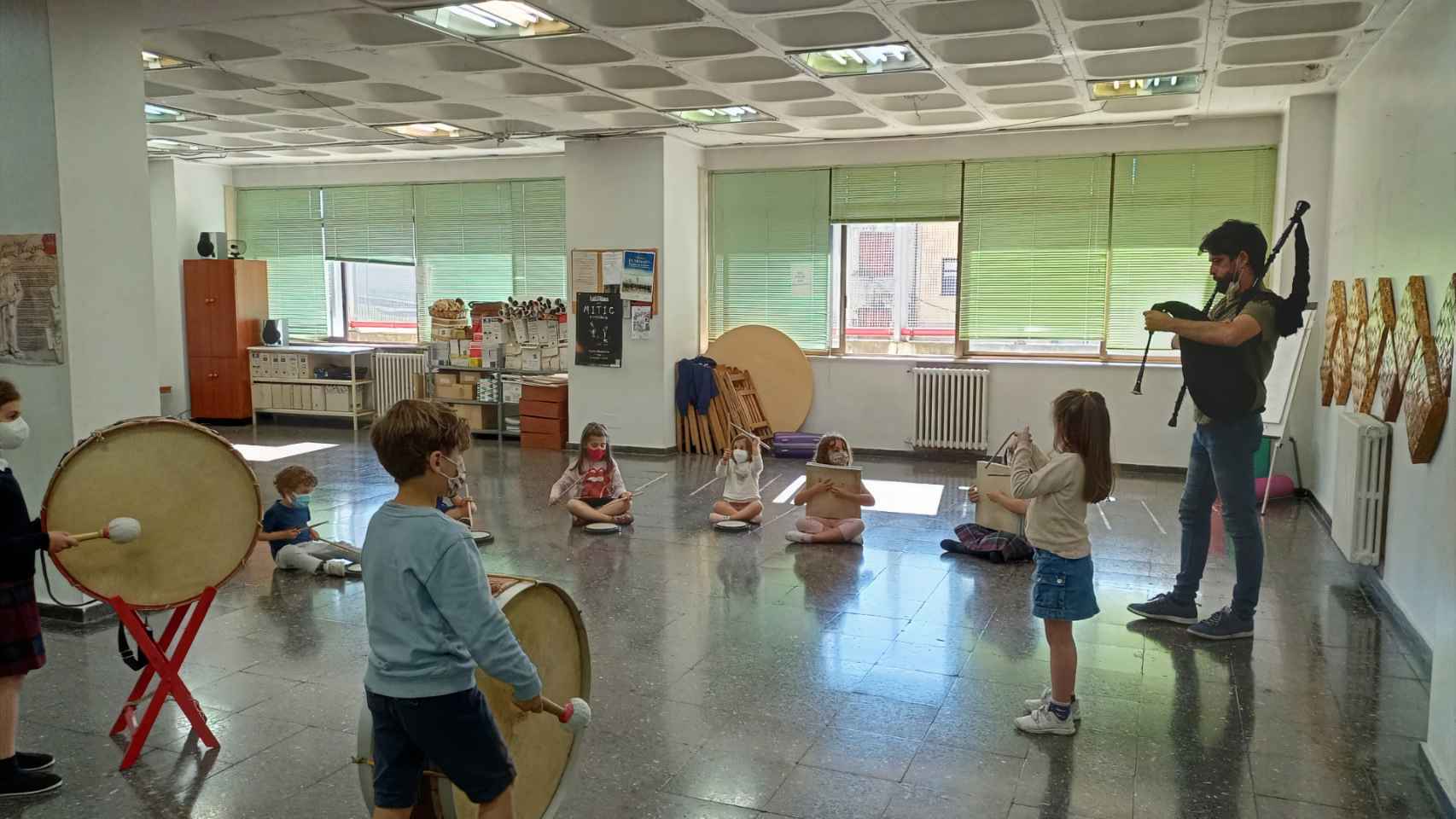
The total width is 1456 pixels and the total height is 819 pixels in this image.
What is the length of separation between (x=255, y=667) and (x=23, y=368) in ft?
Answer: 6.33

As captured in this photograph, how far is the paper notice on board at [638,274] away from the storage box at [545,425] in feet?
4.96

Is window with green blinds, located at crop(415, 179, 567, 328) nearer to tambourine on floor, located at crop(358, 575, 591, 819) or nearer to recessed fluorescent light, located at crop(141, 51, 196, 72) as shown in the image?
recessed fluorescent light, located at crop(141, 51, 196, 72)

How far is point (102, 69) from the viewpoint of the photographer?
16.3 ft

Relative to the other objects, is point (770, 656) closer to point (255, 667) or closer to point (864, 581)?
point (864, 581)

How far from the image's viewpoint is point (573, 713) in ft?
7.68

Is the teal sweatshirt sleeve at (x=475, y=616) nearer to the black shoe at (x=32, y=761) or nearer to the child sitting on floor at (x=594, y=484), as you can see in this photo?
the black shoe at (x=32, y=761)

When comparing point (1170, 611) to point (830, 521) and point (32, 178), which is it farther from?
point (32, 178)

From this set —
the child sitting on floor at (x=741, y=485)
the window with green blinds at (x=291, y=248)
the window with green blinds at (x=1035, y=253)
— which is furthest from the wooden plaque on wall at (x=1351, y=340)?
the window with green blinds at (x=291, y=248)

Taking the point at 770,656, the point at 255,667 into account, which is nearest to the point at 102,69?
the point at 255,667

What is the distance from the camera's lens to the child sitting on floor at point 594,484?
6.98m

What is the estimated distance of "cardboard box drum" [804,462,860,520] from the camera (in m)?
6.61

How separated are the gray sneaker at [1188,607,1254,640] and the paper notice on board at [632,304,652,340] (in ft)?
21.3

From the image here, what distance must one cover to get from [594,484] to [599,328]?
12.1 feet

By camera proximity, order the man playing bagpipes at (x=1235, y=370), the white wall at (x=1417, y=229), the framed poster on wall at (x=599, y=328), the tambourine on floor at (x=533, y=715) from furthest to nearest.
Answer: the framed poster on wall at (x=599, y=328) < the man playing bagpipes at (x=1235, y=370) < the white wall at (x=1417, y=229) < the tambourine on floor at (x=533, y=715)
